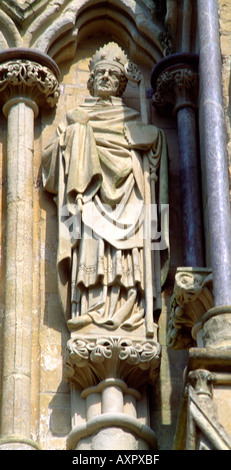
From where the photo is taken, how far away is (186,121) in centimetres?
1050

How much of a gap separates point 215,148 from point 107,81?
4.61 ft

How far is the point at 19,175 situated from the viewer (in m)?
10.2

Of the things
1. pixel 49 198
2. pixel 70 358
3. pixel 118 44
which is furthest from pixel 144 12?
pixel 70 358

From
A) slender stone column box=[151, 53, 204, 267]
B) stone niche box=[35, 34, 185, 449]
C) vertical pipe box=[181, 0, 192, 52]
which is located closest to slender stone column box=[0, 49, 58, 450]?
stone niche box=[35, 34, 185, 449]

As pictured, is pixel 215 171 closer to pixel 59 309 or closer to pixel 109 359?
pixel 109 359

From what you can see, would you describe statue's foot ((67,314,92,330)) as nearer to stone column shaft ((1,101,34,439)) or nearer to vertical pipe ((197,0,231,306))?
stone column shaft ((1,101,34,439))

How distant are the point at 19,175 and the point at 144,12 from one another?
1.67m

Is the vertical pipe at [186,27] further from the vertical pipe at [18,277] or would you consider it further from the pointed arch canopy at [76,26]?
the vertical pipe at [18,277]

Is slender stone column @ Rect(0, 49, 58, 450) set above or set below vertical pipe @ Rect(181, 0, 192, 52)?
below

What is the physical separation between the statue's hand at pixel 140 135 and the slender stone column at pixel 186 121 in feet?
0.65

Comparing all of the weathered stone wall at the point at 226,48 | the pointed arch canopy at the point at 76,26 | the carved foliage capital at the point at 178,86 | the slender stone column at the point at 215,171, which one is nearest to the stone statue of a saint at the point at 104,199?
the carved foliage capital at the point at 178,86

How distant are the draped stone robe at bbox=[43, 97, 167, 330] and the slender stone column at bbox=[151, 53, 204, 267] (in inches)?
7.0

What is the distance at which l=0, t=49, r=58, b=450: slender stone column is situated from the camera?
9.35 metres

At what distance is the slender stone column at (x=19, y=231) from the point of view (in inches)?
368
